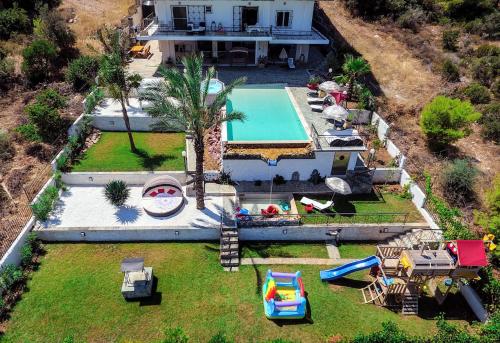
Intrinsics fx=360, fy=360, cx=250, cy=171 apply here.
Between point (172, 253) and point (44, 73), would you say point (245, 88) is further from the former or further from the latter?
point (44, 73)

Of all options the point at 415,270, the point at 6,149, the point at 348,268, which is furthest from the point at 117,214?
the point at 415,270

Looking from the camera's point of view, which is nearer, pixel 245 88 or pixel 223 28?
pixel 245 88

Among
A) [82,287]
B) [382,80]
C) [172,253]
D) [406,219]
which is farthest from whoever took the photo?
[382,80]

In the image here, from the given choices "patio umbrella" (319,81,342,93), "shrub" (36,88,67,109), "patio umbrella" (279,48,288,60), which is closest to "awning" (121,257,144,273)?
"shrub" (36,88,67,109)

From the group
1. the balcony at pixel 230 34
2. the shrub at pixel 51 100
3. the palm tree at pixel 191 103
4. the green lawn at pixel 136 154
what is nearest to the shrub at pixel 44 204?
the green lawn at pixel 136 154

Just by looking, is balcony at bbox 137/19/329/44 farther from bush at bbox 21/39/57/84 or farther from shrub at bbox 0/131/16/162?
shrub at bbox 0/131/16/162

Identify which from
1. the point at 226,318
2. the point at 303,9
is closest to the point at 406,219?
the point at 226,318

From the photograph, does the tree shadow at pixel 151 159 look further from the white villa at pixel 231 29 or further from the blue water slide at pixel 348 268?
the blue water slide at pixel 348 268
